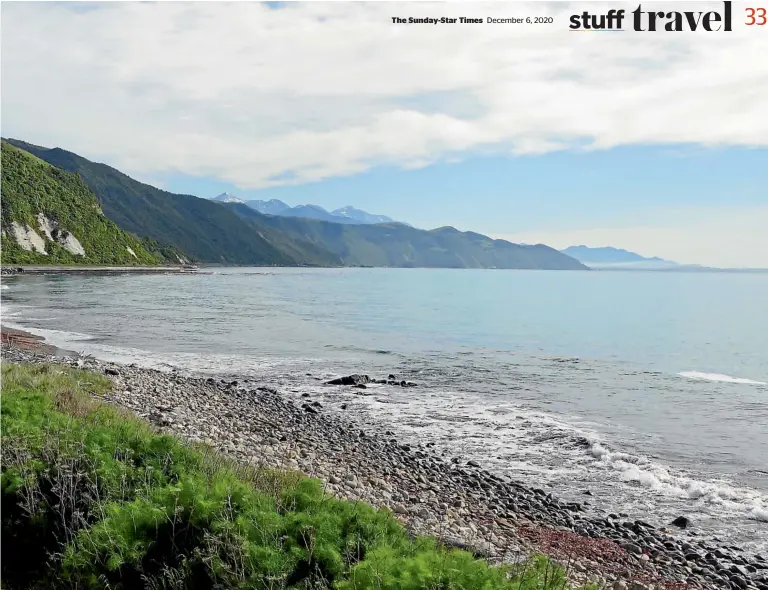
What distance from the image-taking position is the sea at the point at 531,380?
56.7 feet

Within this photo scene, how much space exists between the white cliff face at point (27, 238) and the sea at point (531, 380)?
70.9m

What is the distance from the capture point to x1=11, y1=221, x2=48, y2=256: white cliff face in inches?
5295

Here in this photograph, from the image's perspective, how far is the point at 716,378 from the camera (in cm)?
3728

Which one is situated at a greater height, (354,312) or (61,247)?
(61,247)

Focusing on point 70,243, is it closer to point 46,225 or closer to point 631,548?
point 46,225

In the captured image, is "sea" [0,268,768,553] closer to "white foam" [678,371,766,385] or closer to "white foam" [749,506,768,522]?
"white foam" [749,506,768,522]

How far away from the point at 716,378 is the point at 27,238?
467 ft

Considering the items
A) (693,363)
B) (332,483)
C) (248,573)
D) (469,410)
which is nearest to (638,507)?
(332,483)

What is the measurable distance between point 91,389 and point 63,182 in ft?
566

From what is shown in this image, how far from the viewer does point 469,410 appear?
2533 cm

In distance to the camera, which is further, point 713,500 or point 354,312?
point 354,312

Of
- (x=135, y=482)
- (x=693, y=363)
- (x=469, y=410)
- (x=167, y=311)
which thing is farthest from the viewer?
(x=167, y=311)

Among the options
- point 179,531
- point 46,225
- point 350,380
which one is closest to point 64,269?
point 46,225

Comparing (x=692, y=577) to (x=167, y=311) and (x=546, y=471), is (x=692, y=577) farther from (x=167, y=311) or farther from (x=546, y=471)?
(x=167, y=311)
